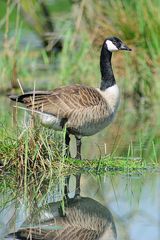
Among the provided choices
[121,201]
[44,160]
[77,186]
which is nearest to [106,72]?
[44,160]

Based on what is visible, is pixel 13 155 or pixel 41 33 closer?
pixel 13 155

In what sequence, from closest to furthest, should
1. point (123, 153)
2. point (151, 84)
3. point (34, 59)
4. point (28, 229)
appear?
point (28, 229) < point (123, 153) < point (151, 84) < point (34, 59)

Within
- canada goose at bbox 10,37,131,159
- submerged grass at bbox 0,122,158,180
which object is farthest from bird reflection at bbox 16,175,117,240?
canada goose at bbox 10,37,131,159

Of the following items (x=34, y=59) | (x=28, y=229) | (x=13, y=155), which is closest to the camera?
(x=28, y=229)

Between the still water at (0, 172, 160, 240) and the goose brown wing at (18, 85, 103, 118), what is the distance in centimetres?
96

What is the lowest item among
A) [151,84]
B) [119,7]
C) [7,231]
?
[7,231]

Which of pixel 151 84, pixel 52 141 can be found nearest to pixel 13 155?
pixel 52 141

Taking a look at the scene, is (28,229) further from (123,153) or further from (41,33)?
(41,33)

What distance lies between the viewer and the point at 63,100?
10023 millimetres

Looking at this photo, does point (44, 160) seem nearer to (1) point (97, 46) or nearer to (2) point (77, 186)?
(2) point (77, 186)

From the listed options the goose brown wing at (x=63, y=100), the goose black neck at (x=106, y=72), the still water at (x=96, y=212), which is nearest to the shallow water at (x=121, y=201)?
the still water at (x=96, y=212)

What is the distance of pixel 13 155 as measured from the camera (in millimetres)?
9094

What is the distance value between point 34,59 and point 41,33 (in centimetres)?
138

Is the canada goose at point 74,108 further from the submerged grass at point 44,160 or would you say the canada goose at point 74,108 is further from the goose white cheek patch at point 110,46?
the goose white cheek patch at point 110,46
